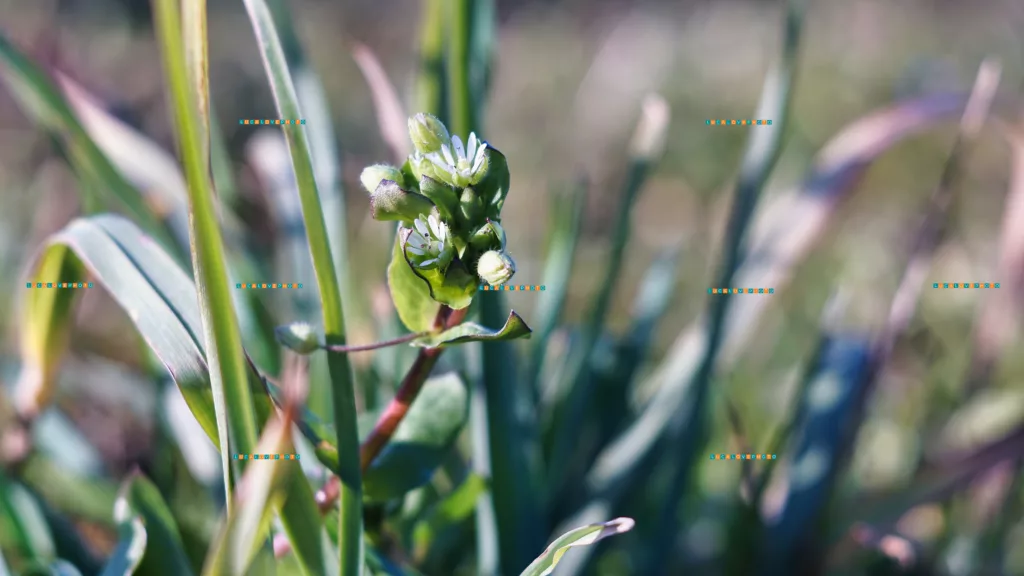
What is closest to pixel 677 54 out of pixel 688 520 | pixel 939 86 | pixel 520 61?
pixel 520 61

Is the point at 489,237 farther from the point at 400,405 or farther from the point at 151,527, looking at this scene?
the point at 151,527

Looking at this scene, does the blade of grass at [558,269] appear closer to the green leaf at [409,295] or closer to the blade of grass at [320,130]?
the blade of grass at [320,130]

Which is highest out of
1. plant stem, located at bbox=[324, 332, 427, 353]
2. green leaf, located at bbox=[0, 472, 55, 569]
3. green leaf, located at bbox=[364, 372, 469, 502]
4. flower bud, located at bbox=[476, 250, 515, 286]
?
flower bud, located at bbox=[476, 250, 515, 286]

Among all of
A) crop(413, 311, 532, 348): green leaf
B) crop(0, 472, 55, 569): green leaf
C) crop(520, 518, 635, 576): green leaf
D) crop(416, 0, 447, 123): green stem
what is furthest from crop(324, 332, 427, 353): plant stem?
crop(0, 472, 55, 569): green leaf

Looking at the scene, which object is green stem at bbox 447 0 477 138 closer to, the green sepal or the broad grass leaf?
the green sepal

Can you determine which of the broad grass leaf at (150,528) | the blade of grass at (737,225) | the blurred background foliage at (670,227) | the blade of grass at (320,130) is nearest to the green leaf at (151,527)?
the broad grass leaf at (150,528)

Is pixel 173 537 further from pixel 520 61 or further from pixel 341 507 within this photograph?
pixel 520 61
